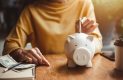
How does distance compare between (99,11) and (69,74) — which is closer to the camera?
(69,74)

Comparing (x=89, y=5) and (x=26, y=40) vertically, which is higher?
(x=89, y=5)

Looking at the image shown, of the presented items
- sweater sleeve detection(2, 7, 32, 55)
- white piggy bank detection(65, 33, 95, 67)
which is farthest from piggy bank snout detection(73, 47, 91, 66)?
sweater sleeve detection(2, 7, 32, 55)

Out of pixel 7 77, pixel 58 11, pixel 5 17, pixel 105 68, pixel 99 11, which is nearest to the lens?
pixel 7 77

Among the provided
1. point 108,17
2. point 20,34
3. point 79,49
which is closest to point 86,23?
point 79,49

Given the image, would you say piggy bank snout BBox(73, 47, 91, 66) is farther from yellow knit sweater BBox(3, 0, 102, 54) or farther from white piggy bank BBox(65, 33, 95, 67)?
yellow knit sweater BBox(3, 0, 102, 54)

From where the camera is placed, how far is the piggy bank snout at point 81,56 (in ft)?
2.96

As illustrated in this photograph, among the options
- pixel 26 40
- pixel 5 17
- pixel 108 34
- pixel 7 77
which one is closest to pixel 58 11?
pixel 26 40

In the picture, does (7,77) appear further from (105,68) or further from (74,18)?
(74,18)

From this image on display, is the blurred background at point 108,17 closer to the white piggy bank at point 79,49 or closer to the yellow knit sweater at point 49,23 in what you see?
the yellow knit sweater at point 49,23

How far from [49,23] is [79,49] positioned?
1.55ft

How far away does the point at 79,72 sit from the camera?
905 mm

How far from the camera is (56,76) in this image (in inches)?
34.4

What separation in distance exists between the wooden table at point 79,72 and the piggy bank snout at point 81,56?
3cm

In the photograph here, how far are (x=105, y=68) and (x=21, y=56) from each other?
1.08 feet
